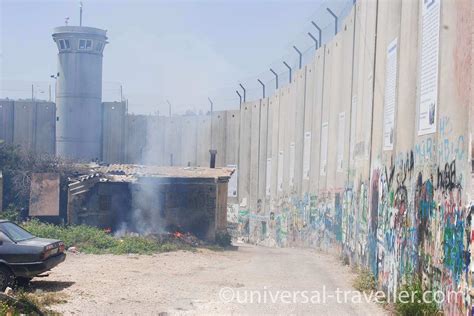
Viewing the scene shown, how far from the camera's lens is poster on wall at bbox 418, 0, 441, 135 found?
Answer: 28.4 feet

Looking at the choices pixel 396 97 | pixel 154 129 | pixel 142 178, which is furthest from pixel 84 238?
pixel 154 129

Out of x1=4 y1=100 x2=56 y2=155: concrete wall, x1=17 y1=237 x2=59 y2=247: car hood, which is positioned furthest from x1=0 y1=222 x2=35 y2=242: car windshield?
x1=4 y1=100 x2=56 y2=155: concrete wall

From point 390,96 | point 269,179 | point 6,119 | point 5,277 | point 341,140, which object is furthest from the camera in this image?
point 6,119

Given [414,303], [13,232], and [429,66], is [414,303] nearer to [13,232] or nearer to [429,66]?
[429,66]

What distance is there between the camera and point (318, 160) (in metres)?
22.3

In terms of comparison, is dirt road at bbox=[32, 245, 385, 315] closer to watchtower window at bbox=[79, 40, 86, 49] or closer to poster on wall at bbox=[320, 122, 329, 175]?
poster on wall at bbox=[320, 122, 329, 175]

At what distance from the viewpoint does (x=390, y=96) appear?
38.1ft

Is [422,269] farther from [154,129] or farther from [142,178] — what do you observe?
[154,129]

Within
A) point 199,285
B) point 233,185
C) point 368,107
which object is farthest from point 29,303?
point 233,185

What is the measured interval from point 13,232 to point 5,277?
1.05 meters

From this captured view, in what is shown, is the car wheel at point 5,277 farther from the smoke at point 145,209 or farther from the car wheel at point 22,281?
the smoke at point 145,209

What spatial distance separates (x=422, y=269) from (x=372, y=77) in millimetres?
5970

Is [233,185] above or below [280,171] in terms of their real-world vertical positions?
below

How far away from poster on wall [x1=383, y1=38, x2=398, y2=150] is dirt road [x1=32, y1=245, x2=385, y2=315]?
9.58ft
